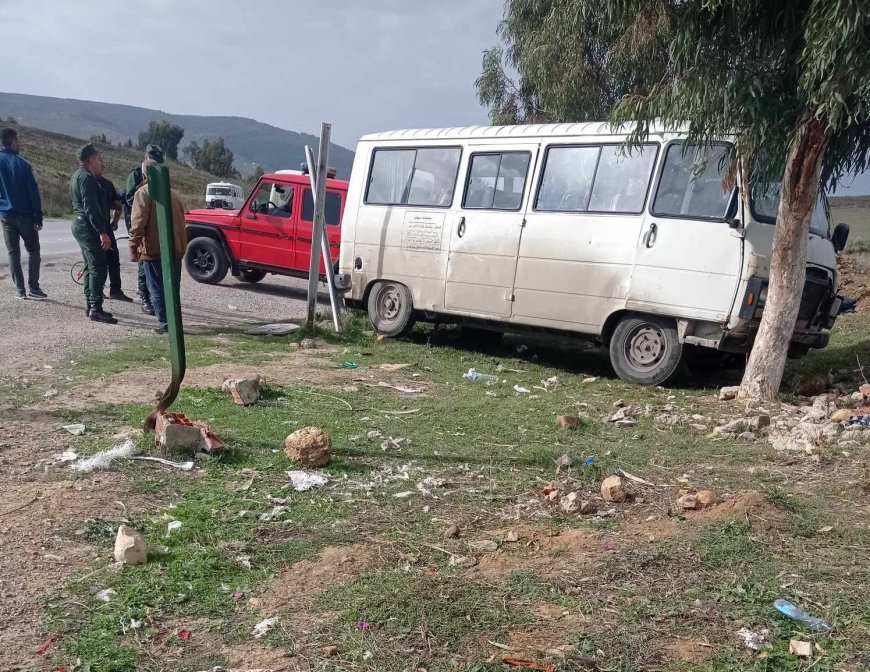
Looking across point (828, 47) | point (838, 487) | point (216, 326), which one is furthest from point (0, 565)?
point (216, 326)

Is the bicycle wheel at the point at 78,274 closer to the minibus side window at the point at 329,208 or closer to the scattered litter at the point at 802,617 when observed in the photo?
the minibus side window at the point at 329,208

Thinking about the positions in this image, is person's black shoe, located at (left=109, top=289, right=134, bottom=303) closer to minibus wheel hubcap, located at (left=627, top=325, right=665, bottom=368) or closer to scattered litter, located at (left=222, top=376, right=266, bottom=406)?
scattered litter, located at (left=222, top=376, right=266, bottom=406)

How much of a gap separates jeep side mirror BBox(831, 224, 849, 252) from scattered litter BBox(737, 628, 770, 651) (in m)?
6.10

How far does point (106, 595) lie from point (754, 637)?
7.75 feet

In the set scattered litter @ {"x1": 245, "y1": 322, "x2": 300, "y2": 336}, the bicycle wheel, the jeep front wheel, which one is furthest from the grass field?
the jeep front wheel

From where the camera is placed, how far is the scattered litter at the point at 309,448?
444cm

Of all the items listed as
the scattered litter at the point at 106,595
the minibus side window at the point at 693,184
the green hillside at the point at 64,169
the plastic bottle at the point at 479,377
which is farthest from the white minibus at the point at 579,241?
the green hillside at the point at 64,169

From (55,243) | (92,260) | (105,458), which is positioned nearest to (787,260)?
(105,458)

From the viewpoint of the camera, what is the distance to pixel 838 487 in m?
4.43

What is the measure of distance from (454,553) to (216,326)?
684 cm

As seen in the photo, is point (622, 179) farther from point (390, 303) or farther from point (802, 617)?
point (802, 617)

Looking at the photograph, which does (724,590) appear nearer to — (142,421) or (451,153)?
(142,421)

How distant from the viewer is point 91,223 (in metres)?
8.77

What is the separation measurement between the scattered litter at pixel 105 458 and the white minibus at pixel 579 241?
4643 mm
